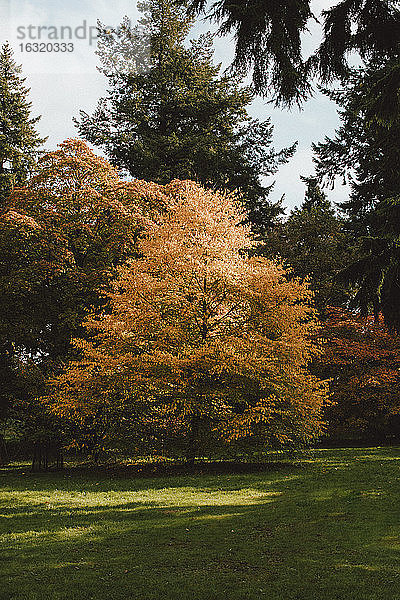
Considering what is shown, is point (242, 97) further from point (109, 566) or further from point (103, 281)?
point (109, 566)

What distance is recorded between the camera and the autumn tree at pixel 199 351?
14.0m

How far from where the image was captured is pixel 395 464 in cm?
1490

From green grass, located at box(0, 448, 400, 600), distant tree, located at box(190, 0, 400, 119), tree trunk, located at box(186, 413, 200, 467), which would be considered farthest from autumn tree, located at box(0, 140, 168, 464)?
distant tree, located at box(190, 0, 400, 119)

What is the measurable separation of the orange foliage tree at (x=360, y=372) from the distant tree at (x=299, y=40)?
19.7m

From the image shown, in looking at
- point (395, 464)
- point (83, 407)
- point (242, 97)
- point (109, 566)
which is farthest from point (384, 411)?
point (109, 566)

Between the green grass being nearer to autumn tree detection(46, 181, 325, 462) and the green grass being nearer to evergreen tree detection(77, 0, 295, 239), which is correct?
autumn tree detection(46, 181, 325, 462)

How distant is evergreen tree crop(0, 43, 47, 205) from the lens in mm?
26891

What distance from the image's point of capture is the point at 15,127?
28031 millimetres

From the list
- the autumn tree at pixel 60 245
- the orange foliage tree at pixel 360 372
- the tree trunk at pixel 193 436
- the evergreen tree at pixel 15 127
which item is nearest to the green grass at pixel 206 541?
the tree trunk at pixel 193 436

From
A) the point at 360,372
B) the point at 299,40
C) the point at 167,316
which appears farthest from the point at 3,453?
the point at 299,40

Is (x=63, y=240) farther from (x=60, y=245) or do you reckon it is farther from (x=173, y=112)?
(x=173, y=112)

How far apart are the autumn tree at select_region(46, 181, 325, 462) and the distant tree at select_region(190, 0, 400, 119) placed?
33.2 ft

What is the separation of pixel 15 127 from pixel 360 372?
20.1 metres

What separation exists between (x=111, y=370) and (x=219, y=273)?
373cm
